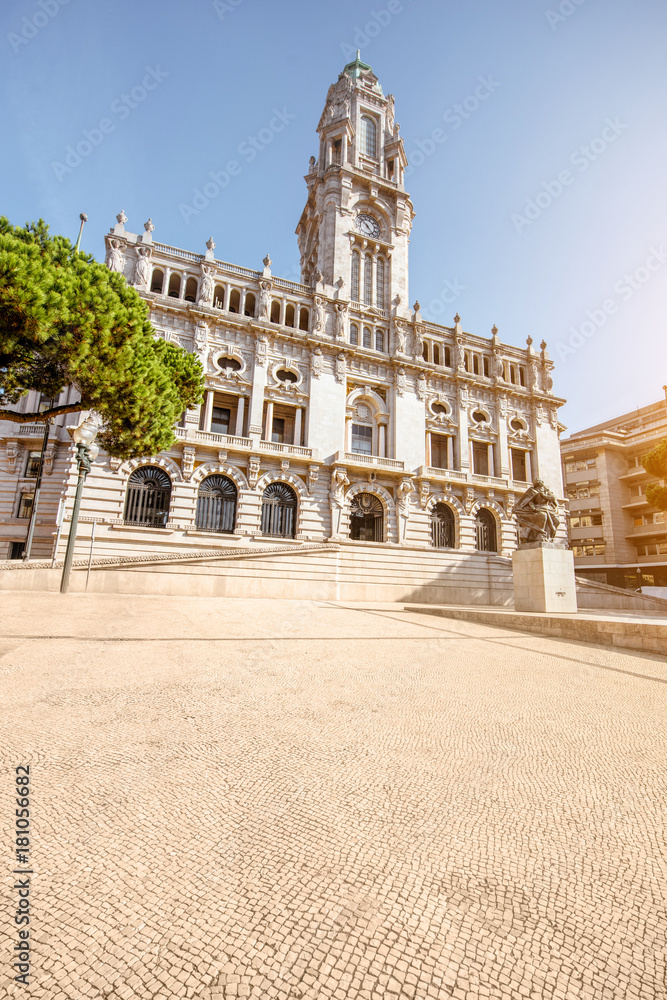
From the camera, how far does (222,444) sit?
23.4 metres

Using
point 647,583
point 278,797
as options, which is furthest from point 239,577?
point 647,583

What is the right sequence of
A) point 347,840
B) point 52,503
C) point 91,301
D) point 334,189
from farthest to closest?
1. point 334,189
2. point 52,503
3. point 91,301
4. point 347,840

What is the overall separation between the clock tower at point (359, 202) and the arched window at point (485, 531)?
50.9ft

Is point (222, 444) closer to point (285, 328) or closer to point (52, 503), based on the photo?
point (285, 328)

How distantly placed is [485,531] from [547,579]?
45.8 feet

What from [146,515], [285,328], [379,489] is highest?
[285,328]

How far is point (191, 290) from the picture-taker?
86.4 ft

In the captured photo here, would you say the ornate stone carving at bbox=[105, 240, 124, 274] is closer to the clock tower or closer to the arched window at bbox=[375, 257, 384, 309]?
the clock tower

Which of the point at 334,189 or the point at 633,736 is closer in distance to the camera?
the point at 633,736

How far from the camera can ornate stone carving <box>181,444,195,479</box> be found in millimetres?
22766

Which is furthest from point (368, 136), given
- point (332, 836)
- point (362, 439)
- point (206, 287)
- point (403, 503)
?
point (332, 836)

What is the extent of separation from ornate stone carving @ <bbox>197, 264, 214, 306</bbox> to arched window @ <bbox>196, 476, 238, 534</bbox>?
10976mm

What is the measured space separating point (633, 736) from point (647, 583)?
143 ft

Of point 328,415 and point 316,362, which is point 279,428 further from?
point 316,362
